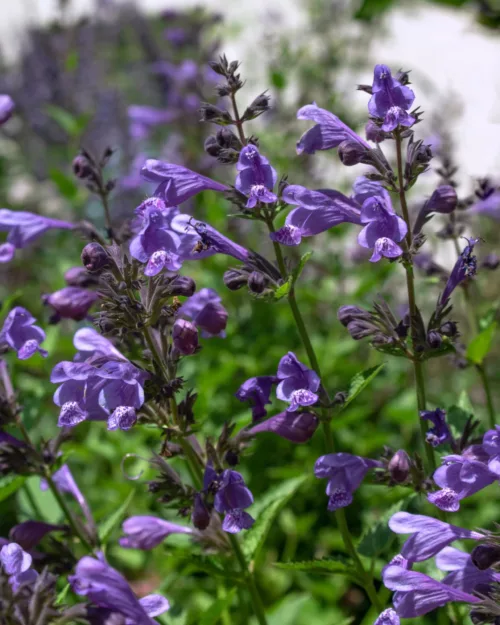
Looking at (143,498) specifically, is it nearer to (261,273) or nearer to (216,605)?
(216,605)

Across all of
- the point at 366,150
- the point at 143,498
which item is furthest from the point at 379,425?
the point at 366,150

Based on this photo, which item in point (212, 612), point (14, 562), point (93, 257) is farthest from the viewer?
point (212, 612)

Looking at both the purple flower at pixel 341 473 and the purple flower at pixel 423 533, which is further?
the purple flower at pixel 341 473

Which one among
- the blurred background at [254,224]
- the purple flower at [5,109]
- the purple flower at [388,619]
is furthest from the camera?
the blurred background at [254,224]

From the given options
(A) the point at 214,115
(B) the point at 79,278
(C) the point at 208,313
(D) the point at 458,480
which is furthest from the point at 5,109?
(D) the point at 458,480

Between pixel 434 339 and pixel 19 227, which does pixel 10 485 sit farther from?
pixel 434 339

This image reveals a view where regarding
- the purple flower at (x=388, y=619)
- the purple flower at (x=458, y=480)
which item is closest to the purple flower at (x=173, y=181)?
the purple flower at (x=458, y=480)

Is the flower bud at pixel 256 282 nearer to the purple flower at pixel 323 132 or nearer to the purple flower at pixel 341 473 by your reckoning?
the purple flower at pixel 323 132
